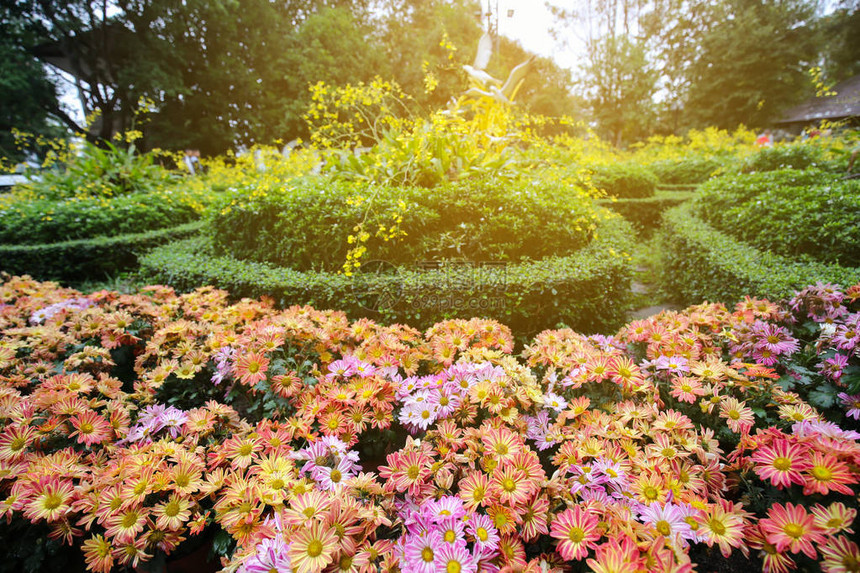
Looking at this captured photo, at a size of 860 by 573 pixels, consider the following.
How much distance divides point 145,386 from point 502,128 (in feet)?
15.5

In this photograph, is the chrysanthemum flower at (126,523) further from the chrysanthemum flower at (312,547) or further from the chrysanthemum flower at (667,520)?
the chrysanthemum flower at (667,520)

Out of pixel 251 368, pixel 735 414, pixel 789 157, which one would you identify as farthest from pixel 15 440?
pixel 789 157

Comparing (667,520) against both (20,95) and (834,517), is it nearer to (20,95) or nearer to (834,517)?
(834,517)

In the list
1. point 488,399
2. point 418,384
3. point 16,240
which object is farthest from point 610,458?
point 16,240

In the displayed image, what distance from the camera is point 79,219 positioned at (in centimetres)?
533

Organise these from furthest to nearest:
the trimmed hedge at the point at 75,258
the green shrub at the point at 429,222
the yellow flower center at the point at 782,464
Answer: the trimmed hedge at the point at 75,258 → the green shrub at the point at 429,222 → the yellow flower center at the point at 782,464

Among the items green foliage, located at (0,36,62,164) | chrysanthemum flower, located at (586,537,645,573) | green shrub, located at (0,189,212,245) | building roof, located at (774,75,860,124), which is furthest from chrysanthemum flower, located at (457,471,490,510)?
building roof, located at (774,75,860,124)

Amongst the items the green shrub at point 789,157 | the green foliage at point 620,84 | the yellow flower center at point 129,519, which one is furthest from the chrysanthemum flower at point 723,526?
the green foliage at point 620,84

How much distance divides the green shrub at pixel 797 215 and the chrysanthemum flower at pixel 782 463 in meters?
2.85

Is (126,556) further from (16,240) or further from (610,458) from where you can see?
(16,240)

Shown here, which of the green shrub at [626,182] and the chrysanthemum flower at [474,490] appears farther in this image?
the green shrub at [626,182]

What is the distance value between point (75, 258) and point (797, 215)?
27.0ft

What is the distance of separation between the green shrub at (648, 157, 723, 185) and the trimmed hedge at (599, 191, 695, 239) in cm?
381

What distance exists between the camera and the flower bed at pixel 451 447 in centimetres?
87
